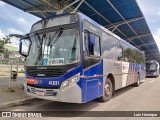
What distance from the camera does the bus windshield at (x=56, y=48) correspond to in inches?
226

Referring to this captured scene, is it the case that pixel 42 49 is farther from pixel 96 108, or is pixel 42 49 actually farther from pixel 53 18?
pixel 96 108

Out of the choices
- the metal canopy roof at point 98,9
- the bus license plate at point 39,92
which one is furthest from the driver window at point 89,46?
the metal canopy roof at point 98,9

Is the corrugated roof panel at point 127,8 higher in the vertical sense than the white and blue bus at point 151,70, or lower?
higher

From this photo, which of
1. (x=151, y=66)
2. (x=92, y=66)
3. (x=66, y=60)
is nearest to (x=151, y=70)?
(x=151, y=66)

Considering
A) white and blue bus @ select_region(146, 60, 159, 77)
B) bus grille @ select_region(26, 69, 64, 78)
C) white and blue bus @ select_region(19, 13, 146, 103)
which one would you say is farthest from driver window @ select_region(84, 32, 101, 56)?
white and blue bus @ select_region(146, 60, 159, 77)

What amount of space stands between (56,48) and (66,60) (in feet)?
1.99

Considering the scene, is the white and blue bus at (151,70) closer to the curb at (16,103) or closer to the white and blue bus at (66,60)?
the white and blue bus at (66,60)

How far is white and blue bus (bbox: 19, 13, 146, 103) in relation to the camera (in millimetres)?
5617

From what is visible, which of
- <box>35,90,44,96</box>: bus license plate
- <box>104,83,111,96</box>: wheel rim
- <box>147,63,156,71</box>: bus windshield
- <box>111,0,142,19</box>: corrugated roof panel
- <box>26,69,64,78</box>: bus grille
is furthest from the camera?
<box>147,63,156,71</box>: bus windshield

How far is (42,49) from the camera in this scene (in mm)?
6246

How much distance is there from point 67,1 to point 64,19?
304 inches

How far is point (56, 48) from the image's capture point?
235 inches

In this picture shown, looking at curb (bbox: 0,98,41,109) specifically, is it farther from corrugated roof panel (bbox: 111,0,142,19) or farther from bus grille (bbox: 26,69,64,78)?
corrugated roof panel (bbox: 111,0,142,19)

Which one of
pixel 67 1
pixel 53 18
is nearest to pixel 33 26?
pixel 53 18
